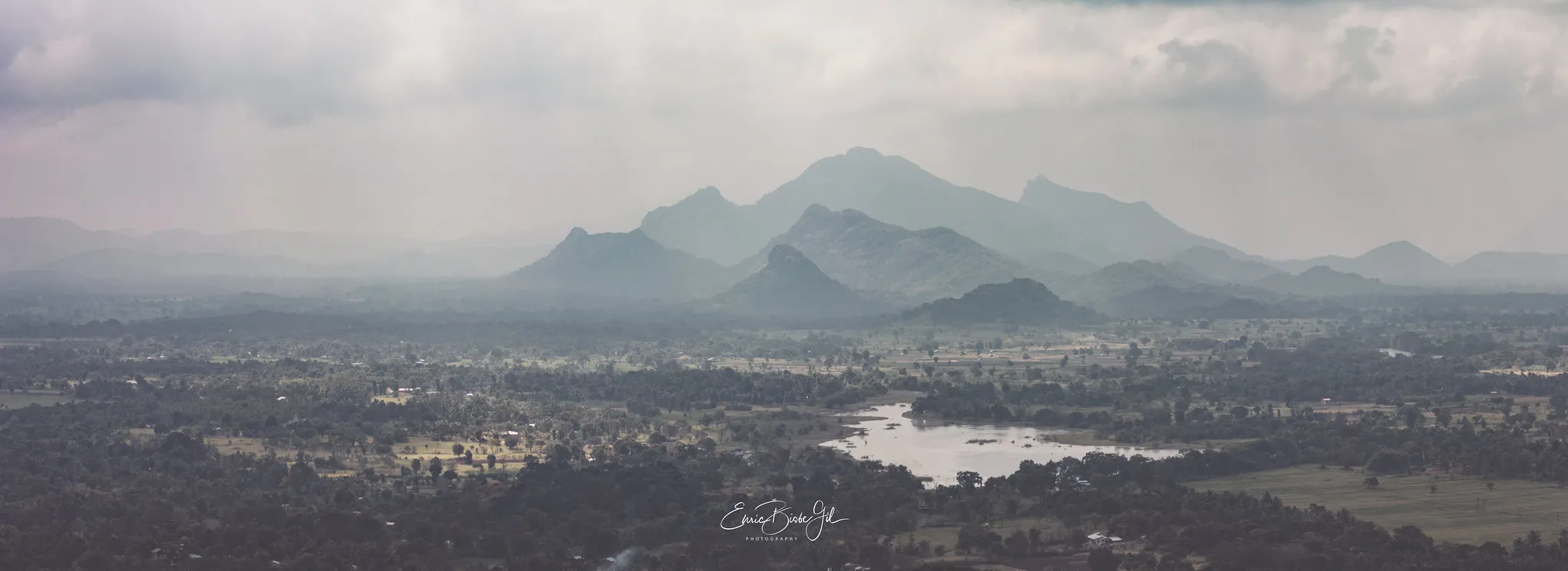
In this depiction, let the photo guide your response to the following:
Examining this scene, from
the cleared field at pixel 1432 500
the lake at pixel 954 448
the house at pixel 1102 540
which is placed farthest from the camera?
the lake at pixel 954 448

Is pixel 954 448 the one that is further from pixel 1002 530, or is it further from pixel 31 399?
pixel 31 399

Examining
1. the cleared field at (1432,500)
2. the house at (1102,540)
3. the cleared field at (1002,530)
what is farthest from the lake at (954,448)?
the house at (1102,540)

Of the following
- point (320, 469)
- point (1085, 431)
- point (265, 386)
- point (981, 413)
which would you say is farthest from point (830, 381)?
point (320, 469)

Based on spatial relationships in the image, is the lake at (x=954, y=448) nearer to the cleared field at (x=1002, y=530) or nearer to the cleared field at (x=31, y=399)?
the cleared field at (x=1002, y=530)

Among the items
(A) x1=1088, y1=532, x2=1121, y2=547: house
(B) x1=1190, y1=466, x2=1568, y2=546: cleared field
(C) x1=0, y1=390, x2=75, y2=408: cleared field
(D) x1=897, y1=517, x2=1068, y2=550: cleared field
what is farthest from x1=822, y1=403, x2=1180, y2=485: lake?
(C) x1=0, y1=390, x2=75, y2=408: cleared field

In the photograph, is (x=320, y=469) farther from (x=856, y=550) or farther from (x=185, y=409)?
(x=856, y=550)

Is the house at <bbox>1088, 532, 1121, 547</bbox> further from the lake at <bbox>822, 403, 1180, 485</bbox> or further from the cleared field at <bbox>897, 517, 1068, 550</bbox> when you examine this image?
the lake at <bbox>822, 403, 1180, 485</bbox>
